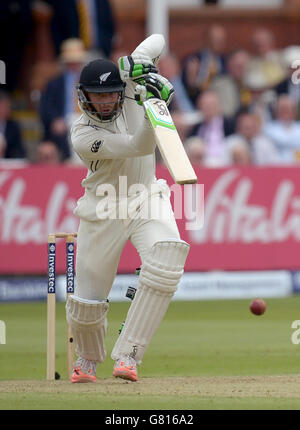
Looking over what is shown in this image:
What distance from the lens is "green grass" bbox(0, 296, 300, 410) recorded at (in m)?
6.10

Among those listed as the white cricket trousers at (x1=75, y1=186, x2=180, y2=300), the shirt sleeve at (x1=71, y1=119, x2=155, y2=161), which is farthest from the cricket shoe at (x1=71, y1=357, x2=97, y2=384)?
the shirt sleeve at (x1=71, y1=119, x2=155, y2=161)

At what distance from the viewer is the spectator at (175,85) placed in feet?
44.3

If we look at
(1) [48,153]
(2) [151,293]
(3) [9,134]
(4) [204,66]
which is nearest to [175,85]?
(4) [204,66]

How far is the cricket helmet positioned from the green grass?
158 centimetres

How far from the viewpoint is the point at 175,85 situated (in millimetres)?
13773

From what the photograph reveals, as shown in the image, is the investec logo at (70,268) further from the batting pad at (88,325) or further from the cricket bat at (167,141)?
the cricket bat at (167,141)

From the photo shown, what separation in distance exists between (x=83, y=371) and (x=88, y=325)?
0.32 meters

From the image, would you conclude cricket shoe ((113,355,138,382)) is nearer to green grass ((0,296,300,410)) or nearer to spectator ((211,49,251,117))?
green grass ((0,296,300,410))

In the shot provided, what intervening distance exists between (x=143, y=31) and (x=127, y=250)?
5228 millimetres

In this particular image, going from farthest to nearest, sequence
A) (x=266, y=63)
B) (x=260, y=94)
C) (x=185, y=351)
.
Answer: (x=266, y=63)
(x=260, y=94)
(x=185, y=351)

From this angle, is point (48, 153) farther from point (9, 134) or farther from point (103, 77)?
point (103, 77)

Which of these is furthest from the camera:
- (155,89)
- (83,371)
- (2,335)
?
(2,335)

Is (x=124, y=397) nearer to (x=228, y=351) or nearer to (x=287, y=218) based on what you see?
(x=228, y=351)
